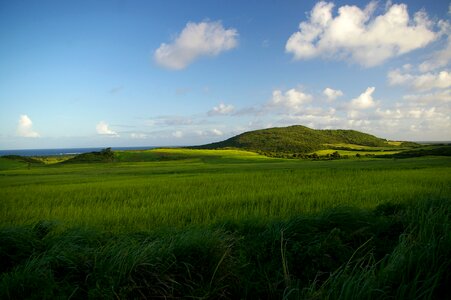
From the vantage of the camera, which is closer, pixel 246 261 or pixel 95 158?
pixel 246 261

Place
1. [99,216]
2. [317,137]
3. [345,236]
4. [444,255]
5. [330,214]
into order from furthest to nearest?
[317,137] < [99,216] < [330,214] < [345,236] < [444,255]

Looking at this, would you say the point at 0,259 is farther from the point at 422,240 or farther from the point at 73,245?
the point at 422,240

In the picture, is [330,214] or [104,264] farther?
[330,214]

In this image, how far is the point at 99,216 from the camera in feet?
27.3

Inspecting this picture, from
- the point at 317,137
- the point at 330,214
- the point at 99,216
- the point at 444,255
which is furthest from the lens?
the point at 317,137

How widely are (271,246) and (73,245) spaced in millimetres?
2861

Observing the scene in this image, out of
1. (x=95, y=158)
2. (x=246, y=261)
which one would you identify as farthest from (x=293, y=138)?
(x=246, y=261)

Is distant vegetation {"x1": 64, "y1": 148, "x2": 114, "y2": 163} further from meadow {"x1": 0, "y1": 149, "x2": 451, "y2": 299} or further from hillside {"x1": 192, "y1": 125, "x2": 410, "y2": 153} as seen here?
hillside {"x1": 192, "y1": 125, "x2": 410, "y2": 153}

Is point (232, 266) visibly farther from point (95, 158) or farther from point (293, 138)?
point (293, 138)

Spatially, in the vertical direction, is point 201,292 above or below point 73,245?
below

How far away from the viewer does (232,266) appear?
399 cm

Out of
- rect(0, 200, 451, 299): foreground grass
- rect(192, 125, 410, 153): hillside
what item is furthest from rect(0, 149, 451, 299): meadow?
rect(192, 125, 410, 153): hillside

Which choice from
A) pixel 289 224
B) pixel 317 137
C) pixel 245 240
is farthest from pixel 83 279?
pixel 317 137

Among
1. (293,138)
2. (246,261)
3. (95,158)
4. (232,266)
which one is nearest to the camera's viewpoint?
(232,266)
